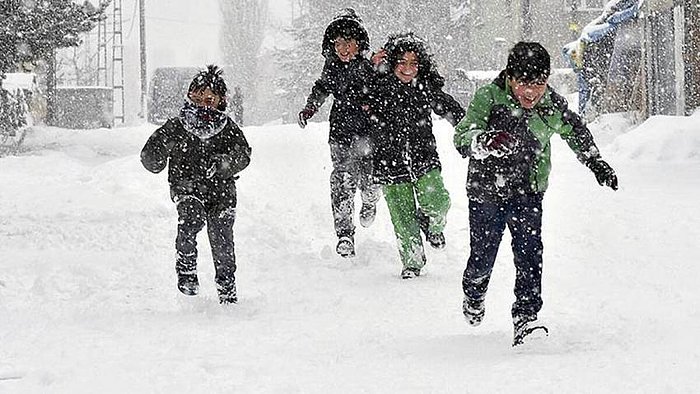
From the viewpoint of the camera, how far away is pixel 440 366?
13.1ft

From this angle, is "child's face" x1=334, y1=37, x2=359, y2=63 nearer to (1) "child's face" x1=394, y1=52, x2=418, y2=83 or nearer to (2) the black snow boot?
(1) "child's face" x1=394, y1=52, x2=418, y2=83

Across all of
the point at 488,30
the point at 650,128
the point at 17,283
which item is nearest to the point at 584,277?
the point at 17,283

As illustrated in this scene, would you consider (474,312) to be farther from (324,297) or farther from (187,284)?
(187,284)

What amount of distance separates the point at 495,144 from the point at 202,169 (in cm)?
225

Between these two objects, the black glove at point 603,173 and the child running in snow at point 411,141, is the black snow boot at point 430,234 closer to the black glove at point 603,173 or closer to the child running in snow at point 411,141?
the child running in snow at point 411,141

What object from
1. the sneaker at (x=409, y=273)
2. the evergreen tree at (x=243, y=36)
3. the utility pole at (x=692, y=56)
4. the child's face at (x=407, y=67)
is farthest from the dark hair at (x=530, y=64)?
the evergreen tree at (x=243, y=36)

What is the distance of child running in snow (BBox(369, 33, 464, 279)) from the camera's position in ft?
21.8

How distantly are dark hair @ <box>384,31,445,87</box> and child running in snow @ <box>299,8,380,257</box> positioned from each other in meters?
0.32

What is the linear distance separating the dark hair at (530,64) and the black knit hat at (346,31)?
296 centimetres

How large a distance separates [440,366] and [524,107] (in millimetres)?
1400

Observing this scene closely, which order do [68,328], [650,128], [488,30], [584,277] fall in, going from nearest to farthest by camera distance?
[68,328] < [584,277] < [650,128] < [488,30]

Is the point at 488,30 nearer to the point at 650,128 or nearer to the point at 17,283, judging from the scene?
the point at 650,128

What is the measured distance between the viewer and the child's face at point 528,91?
4363 mm

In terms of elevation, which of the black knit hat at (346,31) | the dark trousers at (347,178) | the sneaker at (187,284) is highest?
the black knit hat at (346,31)
